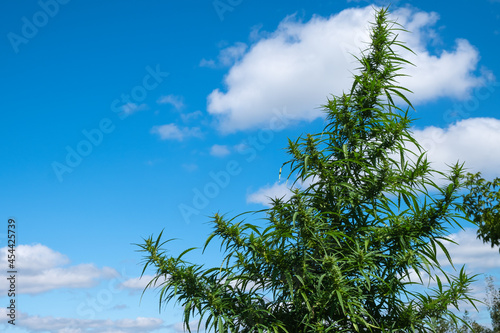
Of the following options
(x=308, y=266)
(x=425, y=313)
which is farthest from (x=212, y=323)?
(x=425, y=313)

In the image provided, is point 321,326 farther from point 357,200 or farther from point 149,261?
point 149,261

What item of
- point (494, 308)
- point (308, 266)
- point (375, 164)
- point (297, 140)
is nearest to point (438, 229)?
point (375, 164)

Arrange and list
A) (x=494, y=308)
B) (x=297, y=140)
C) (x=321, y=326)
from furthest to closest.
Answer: (x=494, y=308), (x=297, y=140), (x=321, y=326)

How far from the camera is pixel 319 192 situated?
16.4 ft

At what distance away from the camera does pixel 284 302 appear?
4758 millimetres

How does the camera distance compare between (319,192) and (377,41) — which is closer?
(319,192)

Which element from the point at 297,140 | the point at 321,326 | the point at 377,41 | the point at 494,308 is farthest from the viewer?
the point at 494,308

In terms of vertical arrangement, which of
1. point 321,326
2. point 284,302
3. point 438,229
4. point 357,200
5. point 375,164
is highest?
point 375,164

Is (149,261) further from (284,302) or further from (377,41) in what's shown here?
(377,41)

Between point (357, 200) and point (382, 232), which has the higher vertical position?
point (357, 200)

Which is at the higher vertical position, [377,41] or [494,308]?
[377,41]

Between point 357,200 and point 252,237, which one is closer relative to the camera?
point 252,237

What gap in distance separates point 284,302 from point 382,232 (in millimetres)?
1133

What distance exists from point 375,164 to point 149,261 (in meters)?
2.42
